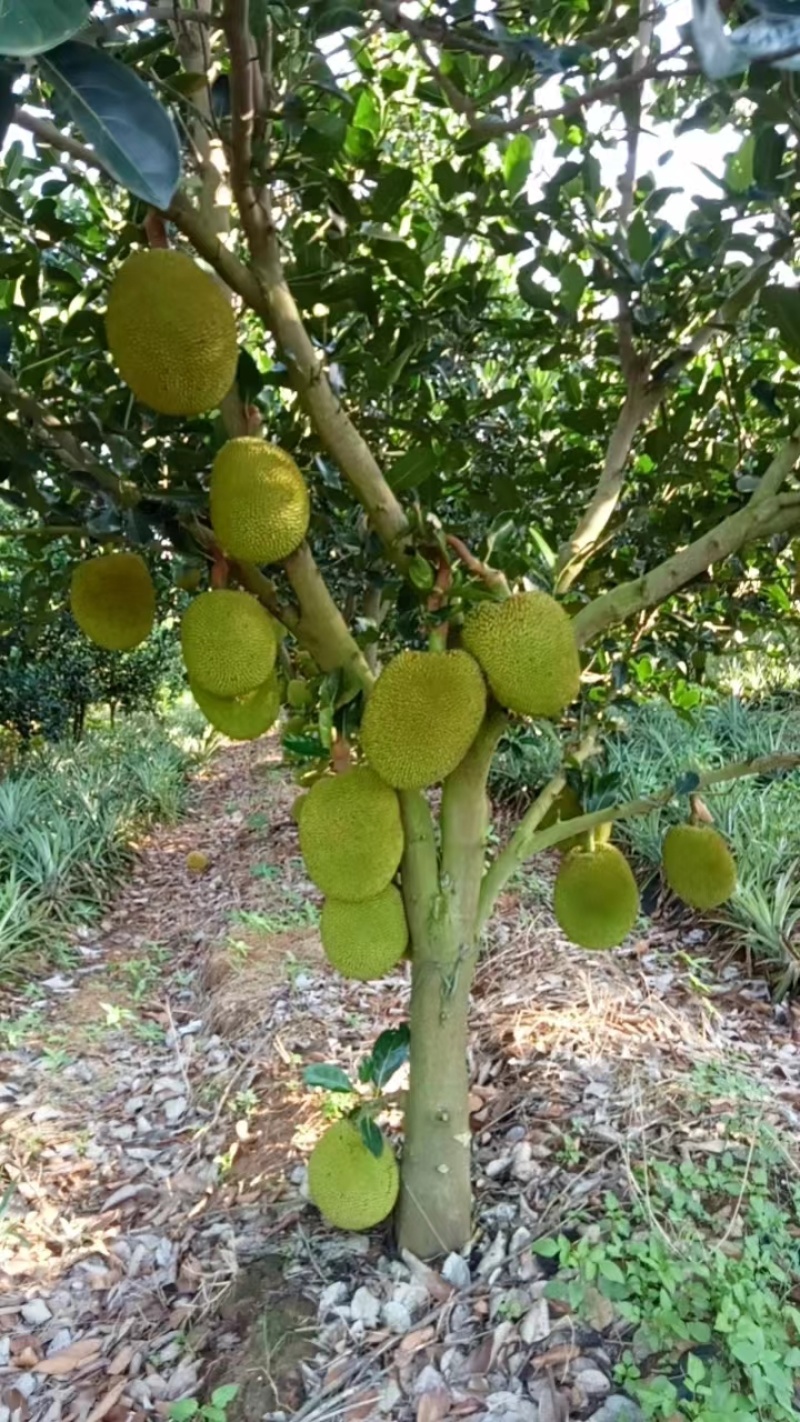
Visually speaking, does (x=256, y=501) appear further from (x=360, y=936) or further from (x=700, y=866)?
(x=700, y=866)

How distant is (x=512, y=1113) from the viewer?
1736 millimetres

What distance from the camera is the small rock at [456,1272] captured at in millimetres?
1316

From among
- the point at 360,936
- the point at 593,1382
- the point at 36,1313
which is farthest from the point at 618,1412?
the point at 36,1313

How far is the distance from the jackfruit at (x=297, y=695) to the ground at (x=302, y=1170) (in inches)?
31.7

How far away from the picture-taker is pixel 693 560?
1174 mm

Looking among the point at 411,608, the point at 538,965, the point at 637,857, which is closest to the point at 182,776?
the point at 637,857

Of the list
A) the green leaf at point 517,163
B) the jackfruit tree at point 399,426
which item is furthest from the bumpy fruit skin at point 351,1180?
the green leaf at point 517,163

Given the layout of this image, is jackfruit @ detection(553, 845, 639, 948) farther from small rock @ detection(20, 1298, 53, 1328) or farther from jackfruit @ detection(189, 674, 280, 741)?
small rock @ detection(20, 1298, 53, 1328)

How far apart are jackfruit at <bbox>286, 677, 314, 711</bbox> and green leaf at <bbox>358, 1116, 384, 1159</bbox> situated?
0.58m

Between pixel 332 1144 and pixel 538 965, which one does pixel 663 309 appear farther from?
pixel 538 965

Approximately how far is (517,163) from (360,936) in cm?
106

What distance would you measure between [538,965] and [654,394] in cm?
176

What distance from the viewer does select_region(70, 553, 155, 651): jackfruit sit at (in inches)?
45.8

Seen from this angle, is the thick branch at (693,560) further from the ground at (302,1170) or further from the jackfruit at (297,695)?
the ground at (302,1170)
